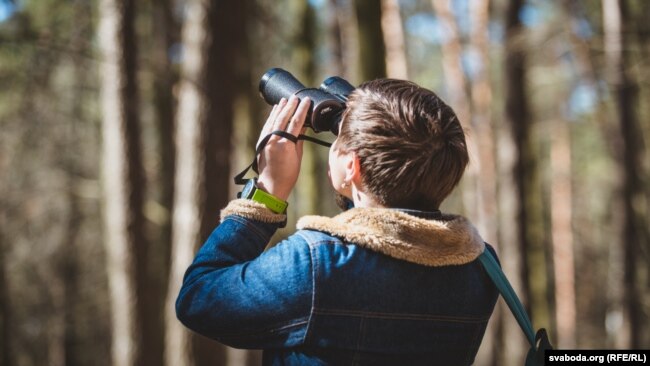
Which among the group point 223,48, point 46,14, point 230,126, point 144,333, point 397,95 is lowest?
point 144,333

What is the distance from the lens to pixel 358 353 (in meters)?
1.42

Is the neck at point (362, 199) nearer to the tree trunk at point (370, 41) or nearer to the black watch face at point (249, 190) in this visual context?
the black watch face at point (249, 190)

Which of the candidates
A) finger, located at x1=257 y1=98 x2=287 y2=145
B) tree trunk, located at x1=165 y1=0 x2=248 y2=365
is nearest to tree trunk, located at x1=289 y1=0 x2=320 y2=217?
tree trunk, located at x1=165 y1=0 x2=248 y2=365

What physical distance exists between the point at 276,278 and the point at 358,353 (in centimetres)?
24

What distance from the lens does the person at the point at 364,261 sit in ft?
4.58

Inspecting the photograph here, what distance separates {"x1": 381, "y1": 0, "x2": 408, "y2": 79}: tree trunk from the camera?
12.2 m

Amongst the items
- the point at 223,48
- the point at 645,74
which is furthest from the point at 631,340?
the point at 223,48

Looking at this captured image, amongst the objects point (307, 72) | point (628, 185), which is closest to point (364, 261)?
point (307, 72)

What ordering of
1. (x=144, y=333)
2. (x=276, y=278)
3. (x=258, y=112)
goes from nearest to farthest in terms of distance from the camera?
(x=276, y=278) → (x=144, y=333) → (x=258, y=112)

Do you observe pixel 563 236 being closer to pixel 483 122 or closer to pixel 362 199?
pixel 483 122

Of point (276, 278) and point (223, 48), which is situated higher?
point (223, 48)

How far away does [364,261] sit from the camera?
1.42 metres

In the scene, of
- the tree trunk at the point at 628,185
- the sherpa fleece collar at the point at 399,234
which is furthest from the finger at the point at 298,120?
the tree trunk at the point at 628,185

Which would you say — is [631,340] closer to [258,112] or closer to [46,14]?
[258,112]
